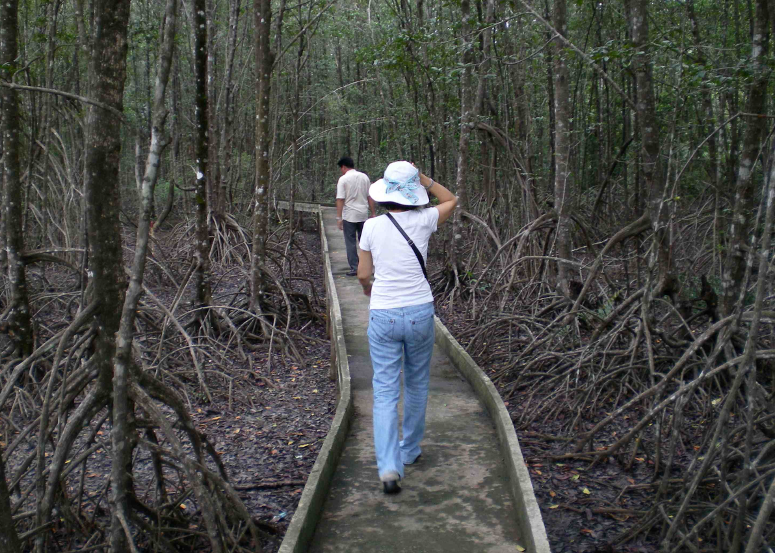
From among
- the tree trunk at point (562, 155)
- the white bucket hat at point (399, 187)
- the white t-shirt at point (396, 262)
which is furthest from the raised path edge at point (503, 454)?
the tree trunk at point (562, 155)

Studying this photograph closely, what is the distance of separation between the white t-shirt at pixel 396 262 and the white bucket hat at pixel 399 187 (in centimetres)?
9

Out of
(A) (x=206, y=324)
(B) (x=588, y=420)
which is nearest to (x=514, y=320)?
(B) (x=588, y=420)

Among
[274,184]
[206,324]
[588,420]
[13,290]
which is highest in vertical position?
[274,184]

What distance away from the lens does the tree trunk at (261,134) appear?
7809mm

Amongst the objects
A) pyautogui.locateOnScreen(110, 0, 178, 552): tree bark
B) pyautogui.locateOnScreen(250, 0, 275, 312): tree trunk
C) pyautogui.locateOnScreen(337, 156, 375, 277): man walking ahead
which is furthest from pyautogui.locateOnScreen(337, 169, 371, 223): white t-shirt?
pyautogui.locateOnScreen(110, 0, 178, 552): tree bark

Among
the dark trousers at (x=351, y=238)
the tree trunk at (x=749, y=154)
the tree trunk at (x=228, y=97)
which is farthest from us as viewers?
the tree trunk at (x=228, y=97)

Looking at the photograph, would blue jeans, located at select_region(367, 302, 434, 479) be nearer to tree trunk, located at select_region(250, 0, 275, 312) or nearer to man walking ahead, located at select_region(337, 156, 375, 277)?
tree trunk, located at select_region(250, 0, 275, 312)

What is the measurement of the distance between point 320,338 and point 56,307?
313cm

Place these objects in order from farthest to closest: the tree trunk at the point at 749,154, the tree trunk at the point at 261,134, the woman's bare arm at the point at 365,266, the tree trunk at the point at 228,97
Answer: the tree trunk at the point at 228,97 < the tree trunk at the point at 261,134 < the tree trunk at the point at 749,154 < the woman's bare arm at the point at 365,266

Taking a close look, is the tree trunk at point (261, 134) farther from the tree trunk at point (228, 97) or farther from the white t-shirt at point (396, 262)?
the white t-shirt at point (396, 262)

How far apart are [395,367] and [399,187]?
39.4 inches

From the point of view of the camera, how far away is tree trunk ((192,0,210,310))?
717 centimetres

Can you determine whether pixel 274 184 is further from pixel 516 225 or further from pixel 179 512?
pixel 179 512

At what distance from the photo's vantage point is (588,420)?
5.69m
